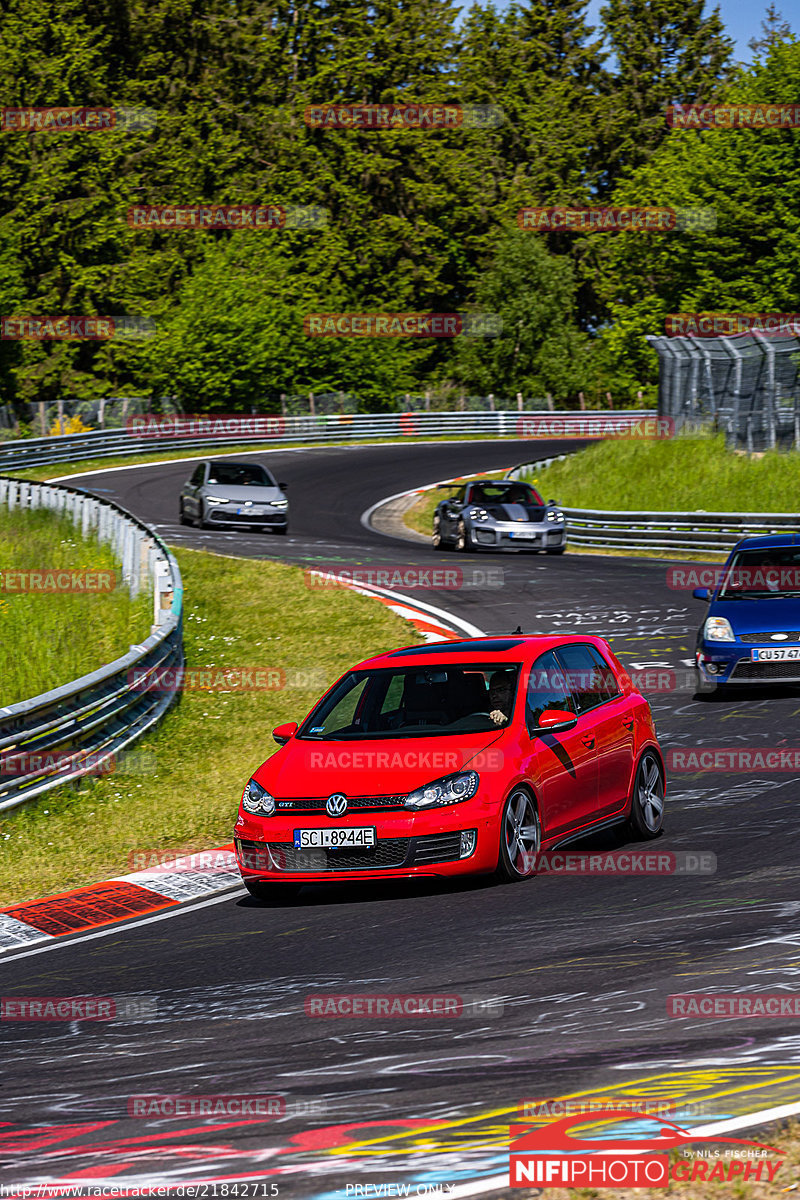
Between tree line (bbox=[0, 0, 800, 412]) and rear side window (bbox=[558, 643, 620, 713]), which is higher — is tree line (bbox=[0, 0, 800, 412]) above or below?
above

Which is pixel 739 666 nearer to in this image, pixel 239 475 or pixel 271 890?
pixel 271 890

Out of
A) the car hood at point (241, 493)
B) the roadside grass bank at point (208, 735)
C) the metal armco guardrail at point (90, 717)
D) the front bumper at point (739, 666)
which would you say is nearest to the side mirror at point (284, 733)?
the roadside grass bank at point (208, 735)

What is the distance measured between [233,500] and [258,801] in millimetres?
24087

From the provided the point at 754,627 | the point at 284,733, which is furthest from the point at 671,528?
the point at 284,733

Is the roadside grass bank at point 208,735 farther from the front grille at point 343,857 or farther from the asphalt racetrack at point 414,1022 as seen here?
the front grille at point 343,857

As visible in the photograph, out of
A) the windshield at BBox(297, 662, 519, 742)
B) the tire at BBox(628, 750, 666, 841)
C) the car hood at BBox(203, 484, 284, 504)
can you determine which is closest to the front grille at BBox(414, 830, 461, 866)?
the windshield at BBox(297, 662, 519, 742)

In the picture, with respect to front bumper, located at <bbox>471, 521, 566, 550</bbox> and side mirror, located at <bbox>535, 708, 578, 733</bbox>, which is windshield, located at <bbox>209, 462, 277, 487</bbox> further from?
side mirror, located at <bbox>535, 708, 578, 733</bbox>

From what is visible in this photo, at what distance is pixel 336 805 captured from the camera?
9.13 m

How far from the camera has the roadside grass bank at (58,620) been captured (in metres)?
15.7

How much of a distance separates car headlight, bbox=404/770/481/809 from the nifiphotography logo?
410 centimetres

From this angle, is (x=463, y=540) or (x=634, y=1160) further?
(x=463, y=540)

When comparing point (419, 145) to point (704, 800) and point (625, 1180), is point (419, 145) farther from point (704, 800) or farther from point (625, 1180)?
point (625, 1180)

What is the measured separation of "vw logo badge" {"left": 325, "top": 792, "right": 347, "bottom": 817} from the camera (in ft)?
29.9

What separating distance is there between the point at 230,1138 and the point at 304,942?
3.17 metres
